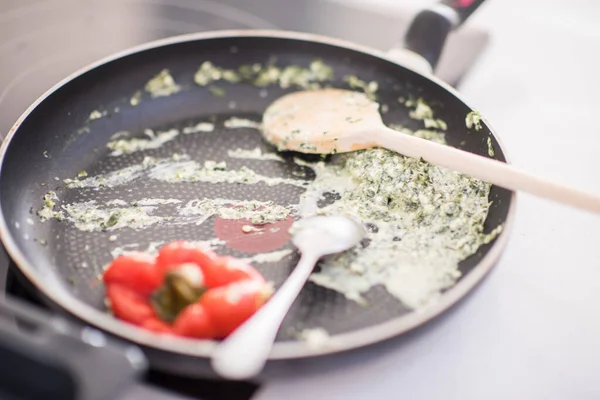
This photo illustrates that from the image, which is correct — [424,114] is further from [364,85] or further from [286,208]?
[286,208]

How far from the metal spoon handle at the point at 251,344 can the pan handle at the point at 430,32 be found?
61 centimetres

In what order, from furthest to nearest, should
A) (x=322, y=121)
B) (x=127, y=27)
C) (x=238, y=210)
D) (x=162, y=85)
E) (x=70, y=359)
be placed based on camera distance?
(x=127, y=27)
(x=162, y=85)
(x=322, y=121)
(x=238, y=210)
(x=70, y=359)

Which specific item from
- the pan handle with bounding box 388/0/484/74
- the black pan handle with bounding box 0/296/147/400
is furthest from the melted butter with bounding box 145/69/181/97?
the black pan handle with bounding box 0/296/147/400

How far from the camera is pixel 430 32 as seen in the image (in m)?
1.12

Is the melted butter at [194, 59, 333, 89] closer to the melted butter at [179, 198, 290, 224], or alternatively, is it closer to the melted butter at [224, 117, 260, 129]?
the melted butter at [224, 117, 260, 129]

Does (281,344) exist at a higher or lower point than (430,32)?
lower

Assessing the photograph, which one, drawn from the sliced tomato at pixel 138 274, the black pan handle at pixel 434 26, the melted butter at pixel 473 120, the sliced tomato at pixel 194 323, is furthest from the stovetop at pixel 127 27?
the sliced tomato at pixel 194 323

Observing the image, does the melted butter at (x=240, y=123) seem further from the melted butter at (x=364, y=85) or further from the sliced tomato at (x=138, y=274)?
the sliced tomato at (x=138, y=274)

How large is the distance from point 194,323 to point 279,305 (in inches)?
3.7

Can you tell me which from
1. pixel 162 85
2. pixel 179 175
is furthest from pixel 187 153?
pixel 162 85

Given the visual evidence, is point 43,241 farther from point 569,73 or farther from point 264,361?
point 569,73

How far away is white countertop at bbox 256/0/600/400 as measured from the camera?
2.33 ft

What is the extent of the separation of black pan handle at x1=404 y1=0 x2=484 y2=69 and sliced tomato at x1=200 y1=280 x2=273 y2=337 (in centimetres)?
64

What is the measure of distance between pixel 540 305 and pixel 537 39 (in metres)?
0.84
